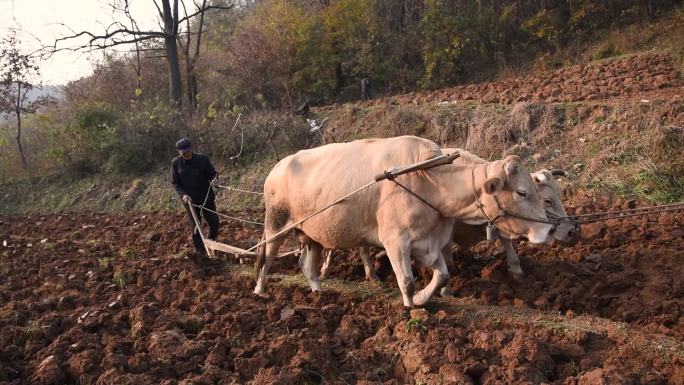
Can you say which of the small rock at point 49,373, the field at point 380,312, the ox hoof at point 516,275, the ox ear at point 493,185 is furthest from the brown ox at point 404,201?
the small rock at point 49,373

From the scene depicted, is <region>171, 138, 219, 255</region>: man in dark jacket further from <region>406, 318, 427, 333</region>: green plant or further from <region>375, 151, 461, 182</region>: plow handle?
<region>406, 318, 427, 333</region>: green plant

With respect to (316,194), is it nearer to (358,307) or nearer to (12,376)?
(358,307)

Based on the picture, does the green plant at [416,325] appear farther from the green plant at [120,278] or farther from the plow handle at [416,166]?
the green plant at [120,278]

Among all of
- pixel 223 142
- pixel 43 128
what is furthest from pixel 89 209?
pixel 43 128

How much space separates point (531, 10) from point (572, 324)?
21.0 metres

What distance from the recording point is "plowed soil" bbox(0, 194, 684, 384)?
182 inches

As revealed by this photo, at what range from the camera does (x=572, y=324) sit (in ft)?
17.3

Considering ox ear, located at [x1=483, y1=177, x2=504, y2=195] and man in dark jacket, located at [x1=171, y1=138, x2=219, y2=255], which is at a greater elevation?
Answer: ox ear, located at [x1=483, y1=177, x2=504, y2=195]

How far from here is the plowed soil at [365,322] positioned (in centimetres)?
463

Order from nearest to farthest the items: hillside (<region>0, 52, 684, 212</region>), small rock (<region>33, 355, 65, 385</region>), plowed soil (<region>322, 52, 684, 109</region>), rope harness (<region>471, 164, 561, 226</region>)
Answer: small rock (<region>33, 355, 65, 385</region>) → rope harness (<region>471, 164, 561, 226</region>) → hillside (<region>0, 52, 684, 212</region>) → plowed soil (<region>322, 52, 684, 109</region>)

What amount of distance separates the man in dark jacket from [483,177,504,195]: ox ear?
4.80m

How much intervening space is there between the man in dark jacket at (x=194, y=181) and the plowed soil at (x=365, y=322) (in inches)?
28.0

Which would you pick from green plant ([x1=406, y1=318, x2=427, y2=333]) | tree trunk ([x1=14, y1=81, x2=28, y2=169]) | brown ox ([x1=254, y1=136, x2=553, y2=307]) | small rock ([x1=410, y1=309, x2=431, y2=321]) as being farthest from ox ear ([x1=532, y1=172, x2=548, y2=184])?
tree trunk ([x1=14, y1=81, x2=28, y2=169])

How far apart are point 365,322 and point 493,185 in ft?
5.82
